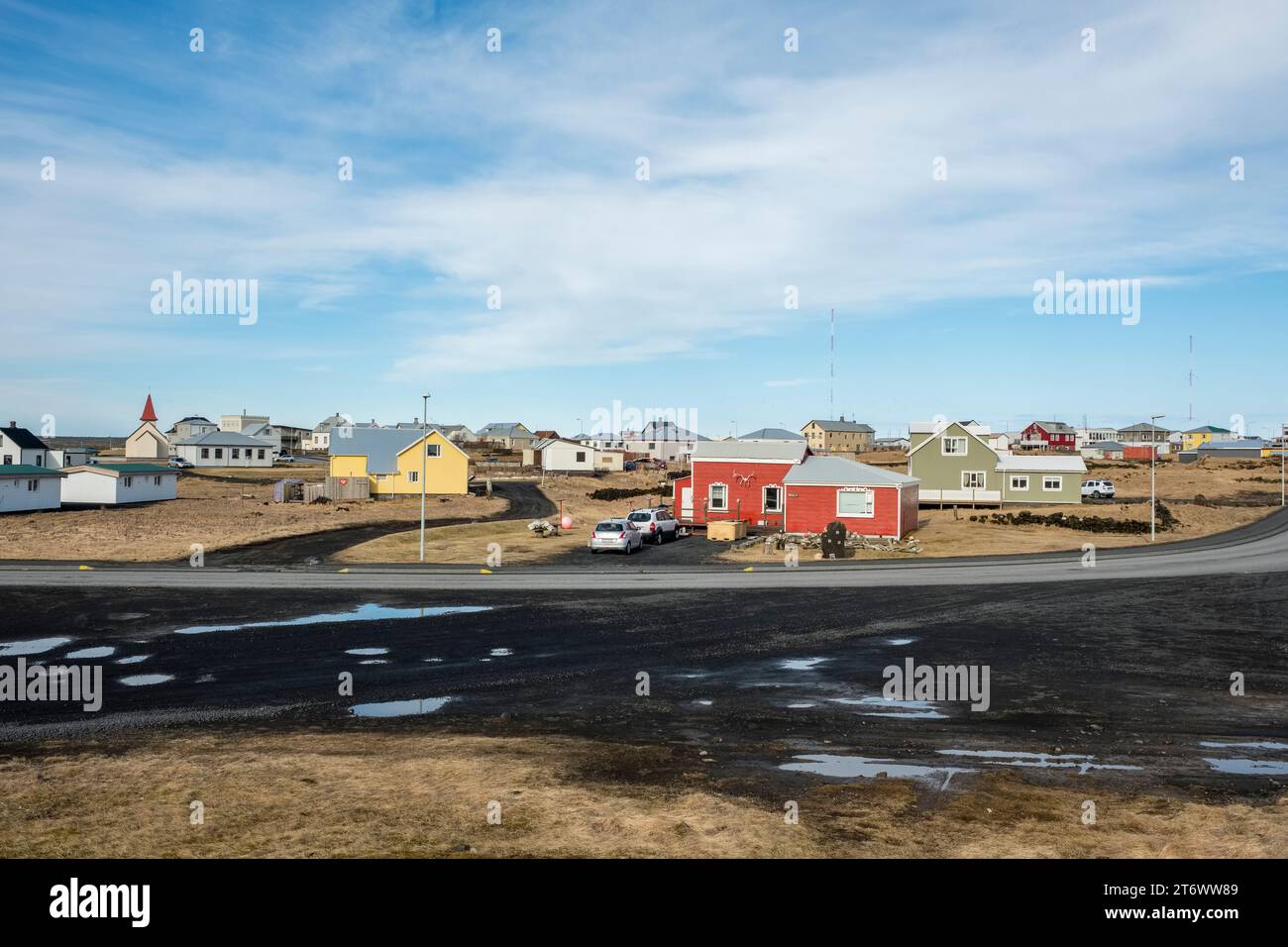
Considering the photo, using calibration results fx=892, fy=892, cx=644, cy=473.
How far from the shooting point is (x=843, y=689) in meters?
19.6

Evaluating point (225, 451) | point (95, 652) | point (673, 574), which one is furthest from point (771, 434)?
point (95, 652)

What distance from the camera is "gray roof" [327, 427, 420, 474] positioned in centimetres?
7969

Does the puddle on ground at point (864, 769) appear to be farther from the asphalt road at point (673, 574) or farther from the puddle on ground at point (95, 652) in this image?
the asphalt road at point (673, 574)

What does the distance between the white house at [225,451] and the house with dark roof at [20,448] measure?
3656 cm

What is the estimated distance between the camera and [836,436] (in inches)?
7456

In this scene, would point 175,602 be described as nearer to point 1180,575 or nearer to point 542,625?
point 542,625

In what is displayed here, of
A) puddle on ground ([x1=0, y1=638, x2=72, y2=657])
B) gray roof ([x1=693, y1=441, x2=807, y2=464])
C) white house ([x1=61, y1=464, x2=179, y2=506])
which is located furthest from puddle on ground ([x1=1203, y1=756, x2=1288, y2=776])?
white house ([x1=61, y1=464, x2=179, y2=506])

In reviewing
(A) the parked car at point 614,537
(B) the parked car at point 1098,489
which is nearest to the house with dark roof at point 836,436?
(B) the parked car at point 1098,489

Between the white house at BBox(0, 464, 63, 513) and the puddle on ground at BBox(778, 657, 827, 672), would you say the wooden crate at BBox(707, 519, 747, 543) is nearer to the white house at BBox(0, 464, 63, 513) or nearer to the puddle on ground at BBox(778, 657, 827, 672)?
the puddle on ground at BBox(778, 657, 827, 672)

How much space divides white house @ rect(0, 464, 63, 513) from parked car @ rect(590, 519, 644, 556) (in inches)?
1629

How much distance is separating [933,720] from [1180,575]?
2576cm

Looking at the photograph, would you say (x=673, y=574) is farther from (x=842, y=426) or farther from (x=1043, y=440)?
(x=842, y=426)

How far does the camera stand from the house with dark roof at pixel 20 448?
7850 centimetres
